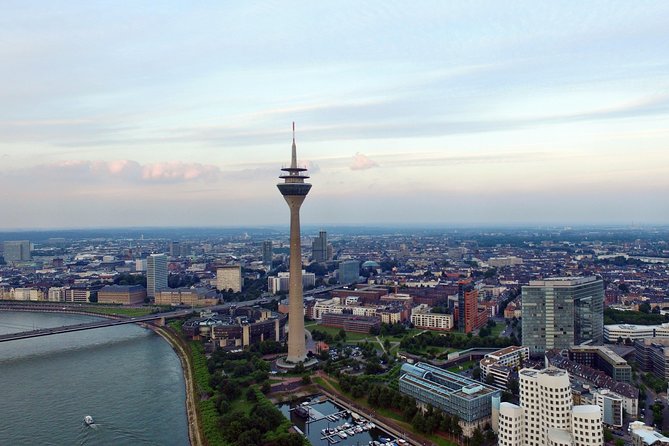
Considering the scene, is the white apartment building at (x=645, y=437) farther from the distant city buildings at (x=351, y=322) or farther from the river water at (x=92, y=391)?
the distant city buildings at (x=351, y=322)

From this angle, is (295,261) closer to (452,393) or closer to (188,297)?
(452,393)

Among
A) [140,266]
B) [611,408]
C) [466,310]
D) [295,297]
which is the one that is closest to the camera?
[611,408]

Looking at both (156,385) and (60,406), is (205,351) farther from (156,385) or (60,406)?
(60,406)

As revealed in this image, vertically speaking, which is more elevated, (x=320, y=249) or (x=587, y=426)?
(x=320, y=249)

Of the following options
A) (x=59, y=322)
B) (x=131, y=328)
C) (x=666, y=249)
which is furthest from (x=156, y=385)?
(x=666, y=249)

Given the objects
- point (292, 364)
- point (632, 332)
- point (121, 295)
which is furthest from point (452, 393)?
point (121, 295)

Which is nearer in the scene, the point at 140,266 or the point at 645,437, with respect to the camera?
the point at 645,437

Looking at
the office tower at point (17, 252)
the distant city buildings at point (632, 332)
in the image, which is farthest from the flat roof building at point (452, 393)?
the office tower at point (17, 252)

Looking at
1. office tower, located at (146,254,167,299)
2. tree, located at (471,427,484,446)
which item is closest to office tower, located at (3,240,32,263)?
office tower, located at (146,254,167,299)
